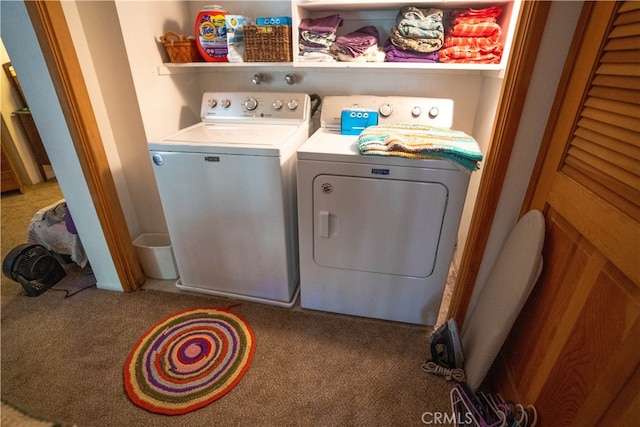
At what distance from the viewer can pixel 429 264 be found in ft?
4.87

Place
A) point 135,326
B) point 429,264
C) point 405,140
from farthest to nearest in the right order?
point 135,326, point 429,264, point 405,140

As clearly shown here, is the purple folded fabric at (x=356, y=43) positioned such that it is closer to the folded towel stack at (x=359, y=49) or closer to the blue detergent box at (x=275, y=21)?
the folded towel stack at (x=359, y=49)

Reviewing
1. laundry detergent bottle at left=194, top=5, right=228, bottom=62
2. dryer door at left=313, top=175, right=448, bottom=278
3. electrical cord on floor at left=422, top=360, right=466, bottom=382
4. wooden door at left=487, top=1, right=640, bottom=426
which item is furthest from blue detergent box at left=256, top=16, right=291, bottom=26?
electrical cord on floor at left=422, top=360, right=466, bottom=382

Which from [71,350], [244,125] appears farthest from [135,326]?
[244,125]

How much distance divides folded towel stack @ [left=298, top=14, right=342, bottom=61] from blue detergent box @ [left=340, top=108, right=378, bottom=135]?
301 mm

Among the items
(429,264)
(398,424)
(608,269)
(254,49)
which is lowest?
(398,424)

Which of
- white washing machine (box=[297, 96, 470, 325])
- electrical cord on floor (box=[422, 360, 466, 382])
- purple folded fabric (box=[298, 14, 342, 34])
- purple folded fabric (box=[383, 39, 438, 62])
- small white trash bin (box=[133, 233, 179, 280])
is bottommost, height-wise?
electrical cord on floor (box=[422, 360, 466, 382])

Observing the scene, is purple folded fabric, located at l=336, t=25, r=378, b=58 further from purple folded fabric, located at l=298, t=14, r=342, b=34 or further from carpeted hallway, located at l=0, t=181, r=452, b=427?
carpeted hallway, located at l=0, t=181, r=452, b=427

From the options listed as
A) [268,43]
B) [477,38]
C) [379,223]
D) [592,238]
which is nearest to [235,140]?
[268,43]

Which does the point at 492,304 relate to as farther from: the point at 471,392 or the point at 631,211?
the point at 631,211

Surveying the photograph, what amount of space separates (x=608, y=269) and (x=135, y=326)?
1.99m

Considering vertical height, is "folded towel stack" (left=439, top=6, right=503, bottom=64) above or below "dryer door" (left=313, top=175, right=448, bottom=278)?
above

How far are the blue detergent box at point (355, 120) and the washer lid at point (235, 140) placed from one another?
25 centimetres

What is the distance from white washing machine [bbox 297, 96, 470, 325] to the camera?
4.40ft
